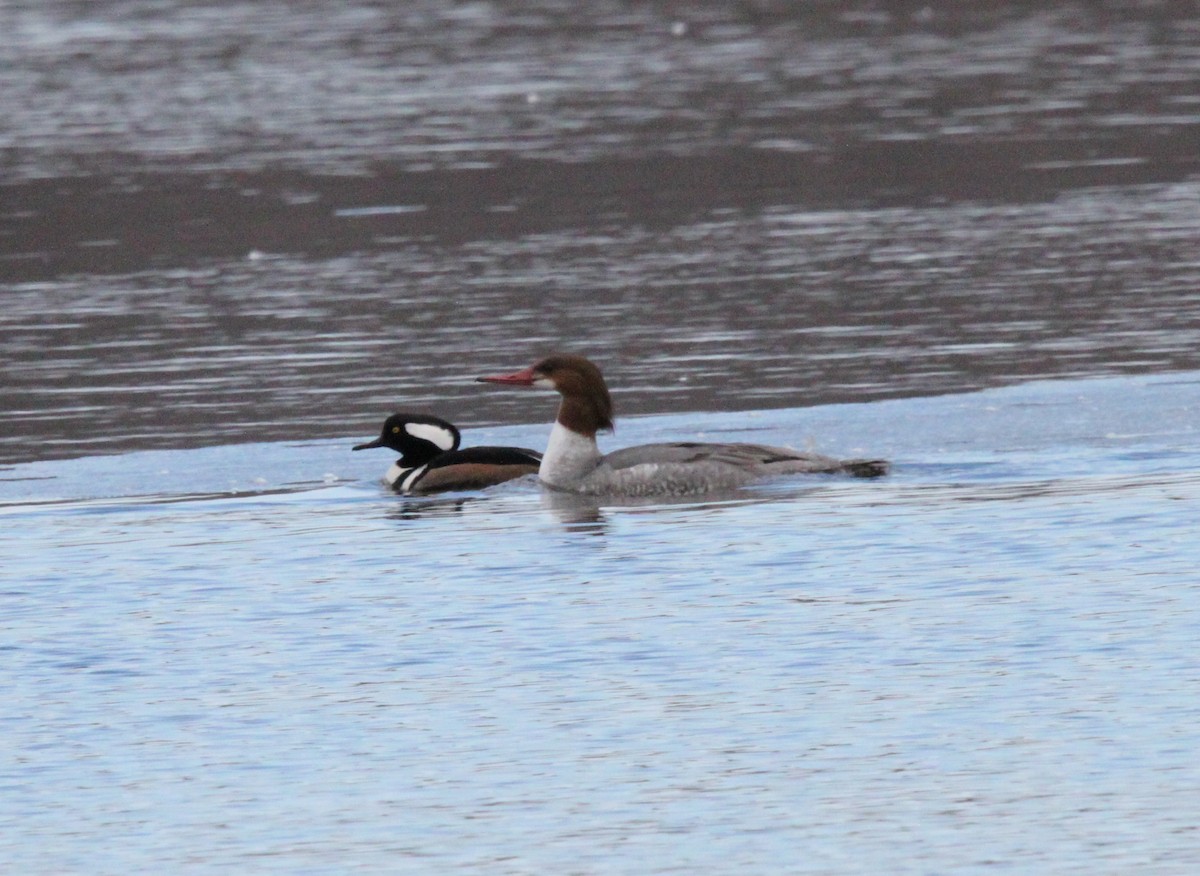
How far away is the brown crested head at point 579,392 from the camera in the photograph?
13766mm

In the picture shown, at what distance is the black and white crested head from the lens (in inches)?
562

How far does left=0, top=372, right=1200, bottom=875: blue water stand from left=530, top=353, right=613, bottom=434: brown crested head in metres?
0.52

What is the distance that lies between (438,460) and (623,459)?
3.56 ft

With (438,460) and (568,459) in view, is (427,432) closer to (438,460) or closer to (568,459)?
(438,460)

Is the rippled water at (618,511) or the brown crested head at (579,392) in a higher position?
the brown crested head at (579,392)

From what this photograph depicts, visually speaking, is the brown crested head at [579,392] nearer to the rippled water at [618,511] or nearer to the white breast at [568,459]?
the white breast at [568,459]

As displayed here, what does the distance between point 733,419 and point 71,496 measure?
4130mm

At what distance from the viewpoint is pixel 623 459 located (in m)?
13.6

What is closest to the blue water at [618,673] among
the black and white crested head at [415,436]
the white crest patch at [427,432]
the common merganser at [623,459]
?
the common merganser at [623,459]

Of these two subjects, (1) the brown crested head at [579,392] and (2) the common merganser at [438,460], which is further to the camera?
(2) the common merganser at [438,460]

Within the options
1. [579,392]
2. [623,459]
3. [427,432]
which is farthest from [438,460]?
[623,459]

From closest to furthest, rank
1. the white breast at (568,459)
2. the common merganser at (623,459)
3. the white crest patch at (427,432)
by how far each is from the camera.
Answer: the common merganser at (623,459) < the white breast at (568,459) < the white crest patch at (427,432)

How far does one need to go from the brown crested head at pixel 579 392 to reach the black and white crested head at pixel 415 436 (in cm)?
81

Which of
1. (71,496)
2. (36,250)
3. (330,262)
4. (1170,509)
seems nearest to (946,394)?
(1170,509)
